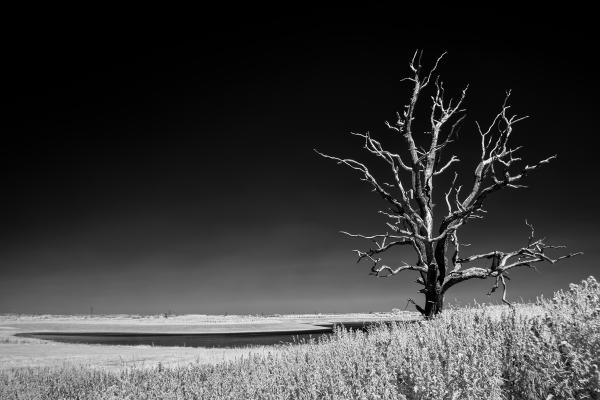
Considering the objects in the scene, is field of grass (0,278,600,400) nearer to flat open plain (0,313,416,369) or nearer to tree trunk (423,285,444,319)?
tree trunk (423,285,444,319)

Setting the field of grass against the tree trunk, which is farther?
the tree trunk

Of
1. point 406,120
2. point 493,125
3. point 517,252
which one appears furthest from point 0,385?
point 493,125

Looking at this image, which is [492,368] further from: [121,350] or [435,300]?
[121,350]

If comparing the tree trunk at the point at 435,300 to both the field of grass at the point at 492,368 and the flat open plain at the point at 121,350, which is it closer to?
the flat open plain at the point at 121,350

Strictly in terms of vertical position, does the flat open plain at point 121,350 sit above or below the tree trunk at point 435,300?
below

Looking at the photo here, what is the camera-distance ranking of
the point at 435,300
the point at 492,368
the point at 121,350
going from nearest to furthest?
the point at 492,368, the point at 435,300, the point at 121,350

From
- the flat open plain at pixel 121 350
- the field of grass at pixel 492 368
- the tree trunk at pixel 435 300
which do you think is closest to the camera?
the field of grass at pixel 492 368

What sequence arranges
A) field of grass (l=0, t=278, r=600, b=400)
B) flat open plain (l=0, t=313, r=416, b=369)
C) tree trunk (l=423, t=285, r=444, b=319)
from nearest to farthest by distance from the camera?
field of grass (l=0, t=278, r=600, b=400) < tree trunk (l=423, t=285, r=444, b=319) < flat open plain (l=0, t=313, r=416, b=369)

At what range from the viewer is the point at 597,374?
347cm

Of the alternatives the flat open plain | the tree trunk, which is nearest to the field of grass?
the tree trunk

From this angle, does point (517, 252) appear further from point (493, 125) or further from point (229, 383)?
point (229, 383)

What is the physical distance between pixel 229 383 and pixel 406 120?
1024 cm

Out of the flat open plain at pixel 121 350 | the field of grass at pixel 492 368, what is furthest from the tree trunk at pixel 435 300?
the field of grass at pixel 492 368

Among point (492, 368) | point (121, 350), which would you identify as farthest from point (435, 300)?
point (121, 350)
